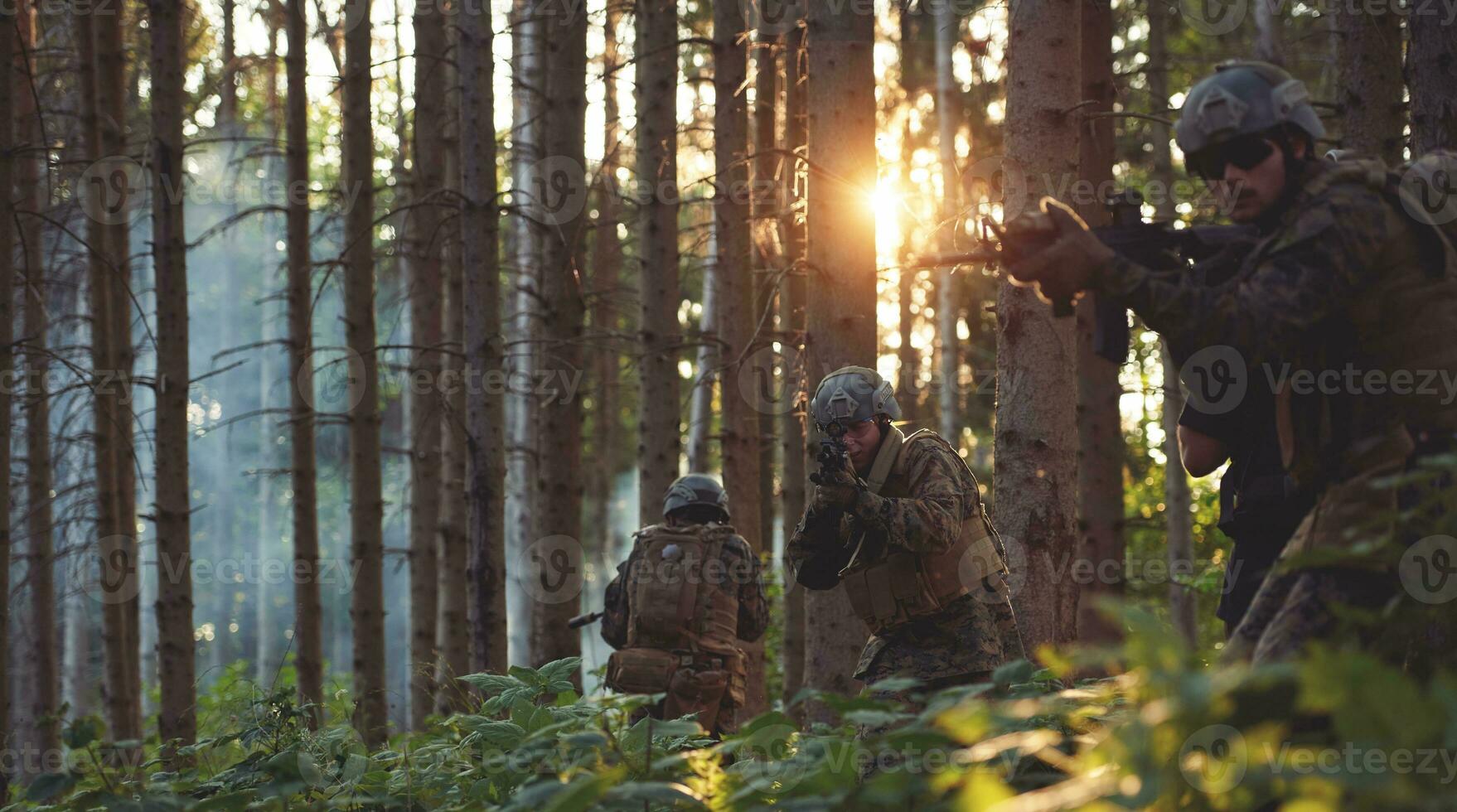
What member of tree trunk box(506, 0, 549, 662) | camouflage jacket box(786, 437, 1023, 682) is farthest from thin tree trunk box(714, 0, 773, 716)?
camouflage jacket box(786, 437, 1023, 682)

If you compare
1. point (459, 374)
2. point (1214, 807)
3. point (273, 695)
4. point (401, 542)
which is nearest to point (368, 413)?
point (459, 374)

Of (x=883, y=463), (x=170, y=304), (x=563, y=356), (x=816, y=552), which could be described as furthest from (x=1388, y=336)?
(x=563, y=356)

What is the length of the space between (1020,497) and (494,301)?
401 centimetres

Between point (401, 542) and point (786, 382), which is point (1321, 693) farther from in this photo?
point (401, 542)

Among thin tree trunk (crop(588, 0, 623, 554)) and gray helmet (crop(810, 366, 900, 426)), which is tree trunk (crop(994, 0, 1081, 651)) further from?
thin tree trunk (crop(588, 0, 623, 554))

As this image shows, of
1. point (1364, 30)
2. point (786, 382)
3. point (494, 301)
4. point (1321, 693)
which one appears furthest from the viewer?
point (786, 382)

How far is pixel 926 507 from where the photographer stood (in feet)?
16.3

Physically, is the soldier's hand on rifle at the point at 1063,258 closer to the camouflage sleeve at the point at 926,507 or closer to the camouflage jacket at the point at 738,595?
the camouflage sleeve at the point at 926,507

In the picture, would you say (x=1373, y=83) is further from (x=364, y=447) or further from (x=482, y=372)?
(x=364, y=447)

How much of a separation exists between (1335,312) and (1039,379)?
3164mm

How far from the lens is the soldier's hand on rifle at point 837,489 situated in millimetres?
4867

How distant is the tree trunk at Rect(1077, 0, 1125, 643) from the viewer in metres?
9.20

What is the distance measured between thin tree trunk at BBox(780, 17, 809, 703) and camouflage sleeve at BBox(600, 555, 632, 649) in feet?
3.90

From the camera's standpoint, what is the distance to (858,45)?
23.8 feet
